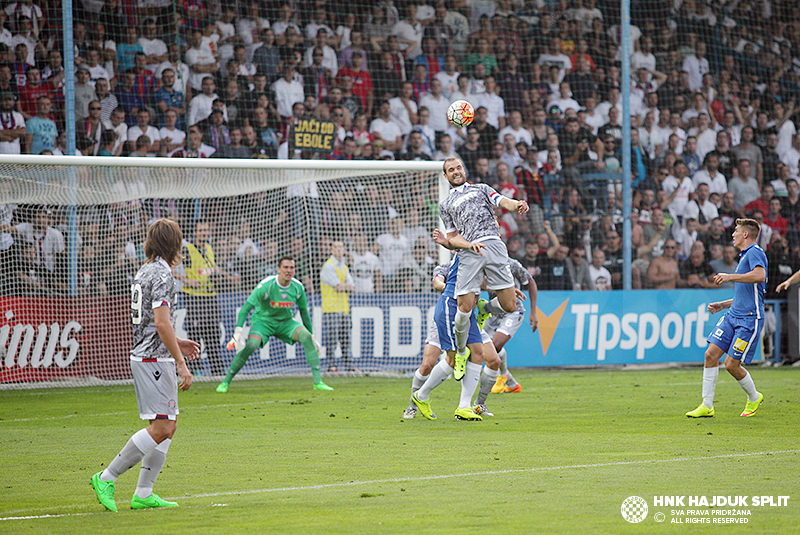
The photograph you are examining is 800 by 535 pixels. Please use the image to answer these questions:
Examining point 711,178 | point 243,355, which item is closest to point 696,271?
point 711,178

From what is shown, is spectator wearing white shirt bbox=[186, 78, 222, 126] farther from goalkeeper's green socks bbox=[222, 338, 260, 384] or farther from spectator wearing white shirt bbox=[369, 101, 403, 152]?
goalkeeper's green socks bbox=[222, 338, 260, 384]

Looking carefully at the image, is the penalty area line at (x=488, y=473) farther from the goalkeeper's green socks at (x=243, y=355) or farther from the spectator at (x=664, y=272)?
the spectator at (x=664, y=272)

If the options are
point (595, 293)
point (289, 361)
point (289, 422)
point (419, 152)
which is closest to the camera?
point (289, 422)

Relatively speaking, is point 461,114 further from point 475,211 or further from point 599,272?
point 599,272

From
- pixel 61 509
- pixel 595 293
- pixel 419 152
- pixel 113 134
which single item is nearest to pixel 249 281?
pixel 113 134

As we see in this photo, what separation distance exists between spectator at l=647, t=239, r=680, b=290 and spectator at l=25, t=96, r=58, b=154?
37.9ft

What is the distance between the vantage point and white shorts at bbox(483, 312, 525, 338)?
43.0 ft

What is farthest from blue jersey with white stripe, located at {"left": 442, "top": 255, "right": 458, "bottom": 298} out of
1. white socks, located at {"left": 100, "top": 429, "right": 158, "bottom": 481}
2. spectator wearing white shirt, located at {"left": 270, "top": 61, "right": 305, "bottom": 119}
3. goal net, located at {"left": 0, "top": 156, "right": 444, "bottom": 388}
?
spectator wearing white shirt, located at {"left": 270, "top": 61, "right": 305, "bottom": 119}

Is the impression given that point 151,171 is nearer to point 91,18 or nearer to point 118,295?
point 118,295

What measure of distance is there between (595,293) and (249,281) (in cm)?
634

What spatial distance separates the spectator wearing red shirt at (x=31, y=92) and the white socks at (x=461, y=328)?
10054 millimetres

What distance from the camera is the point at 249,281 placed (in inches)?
672

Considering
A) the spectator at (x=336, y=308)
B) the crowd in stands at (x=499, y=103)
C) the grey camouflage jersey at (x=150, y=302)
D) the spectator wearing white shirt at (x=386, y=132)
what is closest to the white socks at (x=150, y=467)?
the grey camouflage jersey at (x=150, y=302)

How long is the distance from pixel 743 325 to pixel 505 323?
3.35 meters
